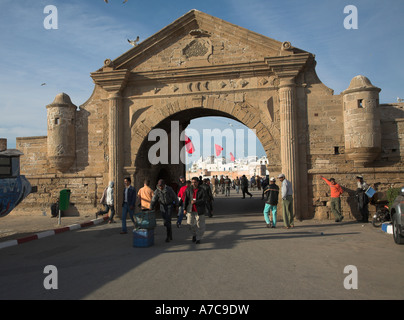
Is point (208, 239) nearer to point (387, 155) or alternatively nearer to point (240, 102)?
point (240, 102)

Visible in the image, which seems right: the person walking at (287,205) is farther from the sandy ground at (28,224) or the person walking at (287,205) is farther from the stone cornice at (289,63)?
the sandy ground at (28,224)

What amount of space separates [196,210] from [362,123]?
6.58 m

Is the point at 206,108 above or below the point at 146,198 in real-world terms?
above

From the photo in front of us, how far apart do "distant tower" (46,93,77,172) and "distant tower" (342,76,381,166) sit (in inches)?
404

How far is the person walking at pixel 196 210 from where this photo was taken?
8.02 meters

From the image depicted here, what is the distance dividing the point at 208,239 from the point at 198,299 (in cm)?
440

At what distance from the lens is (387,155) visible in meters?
11.4

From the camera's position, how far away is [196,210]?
26.5ft

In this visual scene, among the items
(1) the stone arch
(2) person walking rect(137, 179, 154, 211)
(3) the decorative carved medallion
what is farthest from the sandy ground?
(3) the decorative carved medallion

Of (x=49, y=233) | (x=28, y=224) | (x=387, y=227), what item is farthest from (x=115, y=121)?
(x=387, y=227)

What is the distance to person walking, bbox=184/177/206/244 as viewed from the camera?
8025mm

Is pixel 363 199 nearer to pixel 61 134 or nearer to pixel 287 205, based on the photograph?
pixel 287 205

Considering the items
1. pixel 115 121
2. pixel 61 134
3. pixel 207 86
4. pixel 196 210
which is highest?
pixel 207 86

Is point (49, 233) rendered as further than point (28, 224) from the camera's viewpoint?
No
